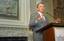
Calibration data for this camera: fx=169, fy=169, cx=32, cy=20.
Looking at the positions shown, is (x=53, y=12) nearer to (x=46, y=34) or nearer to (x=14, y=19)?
(x=14, y=19)

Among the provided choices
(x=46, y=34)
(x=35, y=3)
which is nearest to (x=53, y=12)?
(x=35, y=3)

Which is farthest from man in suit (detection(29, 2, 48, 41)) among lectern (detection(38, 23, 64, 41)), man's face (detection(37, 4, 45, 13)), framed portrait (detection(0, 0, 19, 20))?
lectern (detection(38, 23, 64, 41))

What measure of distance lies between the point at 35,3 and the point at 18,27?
376 millimetres

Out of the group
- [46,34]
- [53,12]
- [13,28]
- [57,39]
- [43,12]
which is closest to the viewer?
[57,39]

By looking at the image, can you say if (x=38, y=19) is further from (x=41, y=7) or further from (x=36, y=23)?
(x=41, y=7)

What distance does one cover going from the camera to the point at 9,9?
76.4 inches

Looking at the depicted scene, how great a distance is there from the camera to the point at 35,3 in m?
2.04

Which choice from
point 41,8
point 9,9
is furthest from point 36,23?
point 9,9

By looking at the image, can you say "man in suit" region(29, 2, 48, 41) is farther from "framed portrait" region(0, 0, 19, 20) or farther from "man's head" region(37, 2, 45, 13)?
"framed portrait" region(0, 0, 19, 20)

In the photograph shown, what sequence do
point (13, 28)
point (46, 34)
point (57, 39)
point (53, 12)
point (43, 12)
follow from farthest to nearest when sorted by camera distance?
point (53, 12) → point (43, 12) → point (13, 28) → point (46, 34) → point (57, 39)

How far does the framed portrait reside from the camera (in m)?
1.90

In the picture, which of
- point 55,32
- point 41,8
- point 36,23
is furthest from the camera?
point 41,8

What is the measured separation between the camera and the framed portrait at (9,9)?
1.90 metres

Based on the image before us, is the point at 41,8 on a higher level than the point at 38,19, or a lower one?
higher
